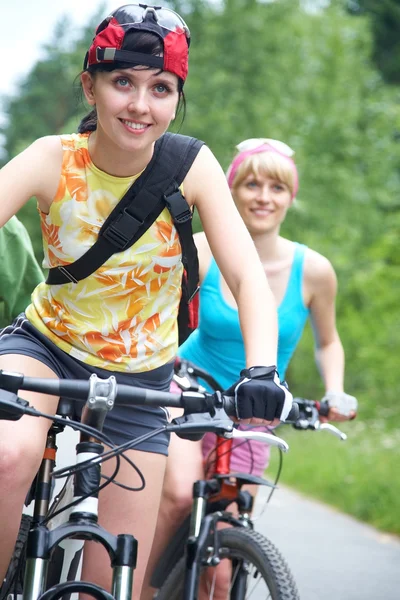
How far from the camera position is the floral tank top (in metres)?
3.08

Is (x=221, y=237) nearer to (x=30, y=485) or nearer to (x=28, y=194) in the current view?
(x=28, y=194)

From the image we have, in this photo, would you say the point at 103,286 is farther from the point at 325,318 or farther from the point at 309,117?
the point at 309,117

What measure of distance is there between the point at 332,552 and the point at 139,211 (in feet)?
17.6

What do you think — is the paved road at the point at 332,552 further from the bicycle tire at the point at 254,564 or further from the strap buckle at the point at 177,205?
the strap buckle at the point at 177,205

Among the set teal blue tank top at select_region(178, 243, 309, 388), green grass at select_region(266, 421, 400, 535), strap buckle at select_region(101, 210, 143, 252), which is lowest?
strap buckle at select_region(101, 210, 143, 252)

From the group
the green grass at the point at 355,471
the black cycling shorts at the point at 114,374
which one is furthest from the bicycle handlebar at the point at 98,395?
the green grass at the point at 355,471

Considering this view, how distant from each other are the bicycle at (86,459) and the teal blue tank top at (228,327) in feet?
5.82

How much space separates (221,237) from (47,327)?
0.58 m

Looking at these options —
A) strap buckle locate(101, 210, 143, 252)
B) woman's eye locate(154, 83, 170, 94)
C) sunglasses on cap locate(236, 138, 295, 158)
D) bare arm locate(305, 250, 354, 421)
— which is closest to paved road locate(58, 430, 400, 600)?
bare arm locate(305, 250, 354, 421)

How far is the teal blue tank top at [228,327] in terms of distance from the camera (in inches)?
182

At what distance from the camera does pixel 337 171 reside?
25.6 metres

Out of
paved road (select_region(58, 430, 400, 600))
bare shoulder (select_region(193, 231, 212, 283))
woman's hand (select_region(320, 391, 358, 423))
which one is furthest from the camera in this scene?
paved road (select_region(58, 430, 400, 600))

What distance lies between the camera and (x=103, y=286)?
3141mm

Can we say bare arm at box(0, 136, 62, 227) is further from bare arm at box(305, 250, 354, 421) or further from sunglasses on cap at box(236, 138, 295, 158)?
sunglasses on cap at box(236, 138, 295, 158)
